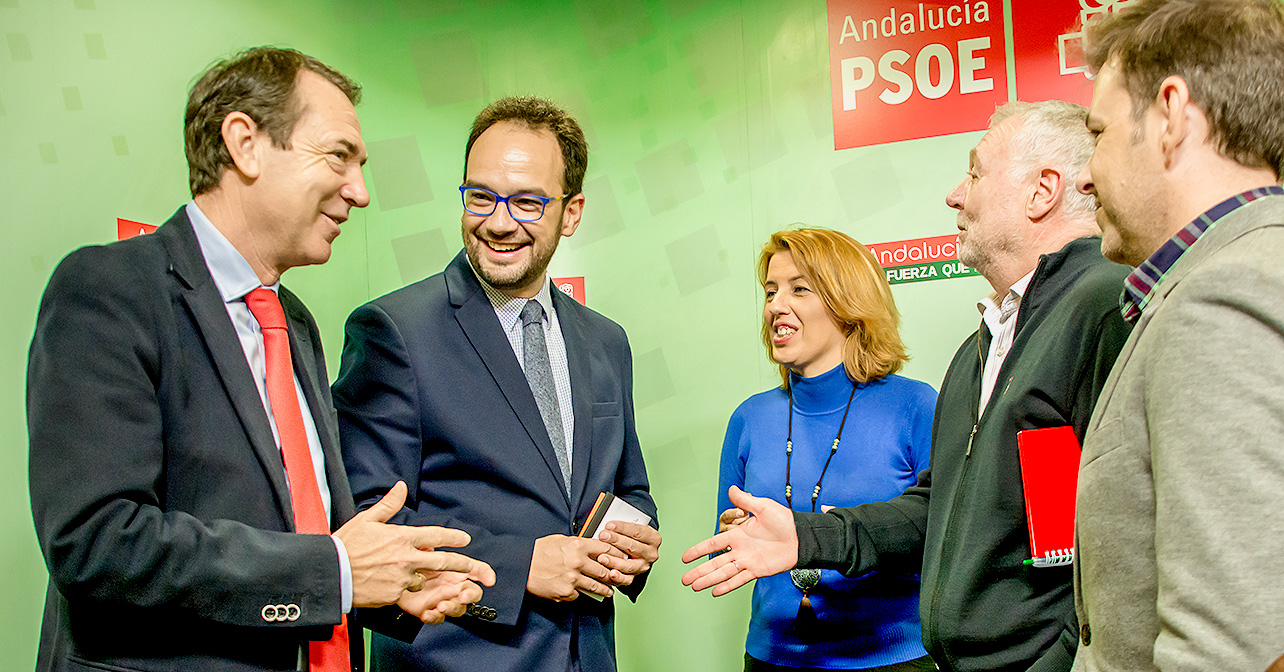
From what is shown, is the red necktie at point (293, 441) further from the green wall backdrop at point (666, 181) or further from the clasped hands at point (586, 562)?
the green wall backdrop at point (666, 181)

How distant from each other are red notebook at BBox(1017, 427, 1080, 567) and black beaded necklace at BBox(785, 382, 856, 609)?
991mm

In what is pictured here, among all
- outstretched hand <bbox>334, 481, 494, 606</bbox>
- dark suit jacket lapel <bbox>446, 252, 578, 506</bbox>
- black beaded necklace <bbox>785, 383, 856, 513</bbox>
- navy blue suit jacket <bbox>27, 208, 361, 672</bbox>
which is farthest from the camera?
black beaded necklace <bbox>785, 383, 856, 513</bbox>

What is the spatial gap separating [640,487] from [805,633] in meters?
0.63

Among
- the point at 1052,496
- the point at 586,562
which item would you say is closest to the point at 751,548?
the point at 586,562

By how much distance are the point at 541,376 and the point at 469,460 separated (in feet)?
0.97

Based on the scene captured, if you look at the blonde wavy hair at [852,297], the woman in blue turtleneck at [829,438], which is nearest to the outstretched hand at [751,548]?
the woman in blue turtleneck at [829,438]

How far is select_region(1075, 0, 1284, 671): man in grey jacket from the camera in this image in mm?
916

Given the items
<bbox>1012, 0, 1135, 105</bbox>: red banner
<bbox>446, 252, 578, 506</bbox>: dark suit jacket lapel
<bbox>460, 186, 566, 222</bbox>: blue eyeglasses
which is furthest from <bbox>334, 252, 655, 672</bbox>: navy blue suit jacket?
<bbox>1012, 0, 1135, 105</bbox>: red banner

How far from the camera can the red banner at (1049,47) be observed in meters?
3.45

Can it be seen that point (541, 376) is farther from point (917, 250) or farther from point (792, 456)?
point (917, 250)

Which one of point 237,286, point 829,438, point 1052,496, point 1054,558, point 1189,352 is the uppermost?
point 237,286

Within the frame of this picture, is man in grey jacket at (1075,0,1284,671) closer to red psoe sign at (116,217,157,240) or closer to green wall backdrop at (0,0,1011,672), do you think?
red psoe sign at (116,217,157,240)

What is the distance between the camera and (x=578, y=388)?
2244mm

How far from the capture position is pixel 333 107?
1710 mm
